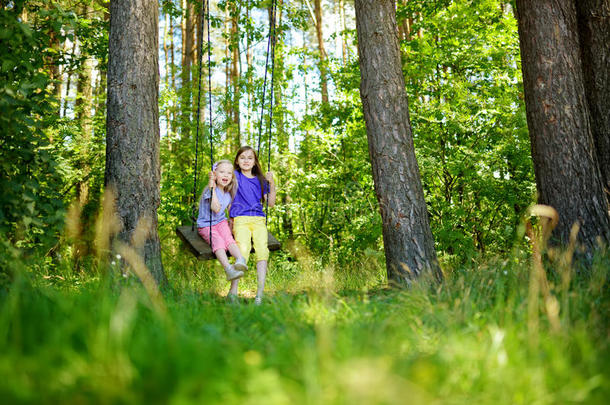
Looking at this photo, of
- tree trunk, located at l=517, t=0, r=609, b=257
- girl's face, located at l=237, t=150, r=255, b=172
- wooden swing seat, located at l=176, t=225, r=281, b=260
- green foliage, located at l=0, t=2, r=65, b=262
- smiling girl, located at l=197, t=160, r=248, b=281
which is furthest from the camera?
girl's face, located at l=237, t=150, r=255, b=172

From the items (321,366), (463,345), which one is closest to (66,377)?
(321,366)

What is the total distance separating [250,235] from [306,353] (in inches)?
126

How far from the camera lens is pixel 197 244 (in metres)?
4.48

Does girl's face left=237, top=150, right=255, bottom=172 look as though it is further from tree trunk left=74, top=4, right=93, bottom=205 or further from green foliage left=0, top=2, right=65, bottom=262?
tree trunk left=74, top=4, right=93, bottom=205

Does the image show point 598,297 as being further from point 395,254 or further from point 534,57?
point 534,57

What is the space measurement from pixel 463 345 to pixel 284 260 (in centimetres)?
748

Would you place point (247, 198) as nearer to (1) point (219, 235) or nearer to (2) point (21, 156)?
(1) point (219, 235)

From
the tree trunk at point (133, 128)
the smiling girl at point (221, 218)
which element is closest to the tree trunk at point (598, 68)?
the smiling girl at point (221, 218)

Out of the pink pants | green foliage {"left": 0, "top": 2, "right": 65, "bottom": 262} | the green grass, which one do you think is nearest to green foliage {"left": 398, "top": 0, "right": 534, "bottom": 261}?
the pink pants

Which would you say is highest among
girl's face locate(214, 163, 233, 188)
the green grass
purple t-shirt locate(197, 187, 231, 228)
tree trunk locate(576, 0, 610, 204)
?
tree trunk locate(576, 0, 610, 204)

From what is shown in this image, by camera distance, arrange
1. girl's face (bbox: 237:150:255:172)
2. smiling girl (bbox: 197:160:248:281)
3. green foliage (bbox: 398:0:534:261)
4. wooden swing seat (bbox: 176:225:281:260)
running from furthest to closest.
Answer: green foliage (bbox: 398:0:534:261), girl's face (bbox: 237:150:255:172), smiling girl (bbox: 197:160:248:281), wooden swing seat (bbox: 176:225:281:260)

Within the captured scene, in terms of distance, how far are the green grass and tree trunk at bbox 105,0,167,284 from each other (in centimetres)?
128

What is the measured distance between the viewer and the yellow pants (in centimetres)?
483

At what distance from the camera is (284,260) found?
948 cm
